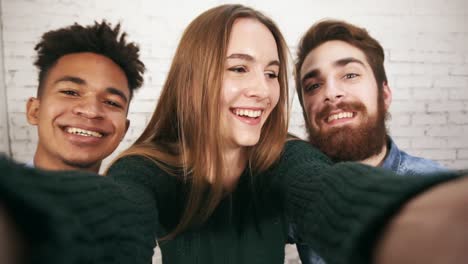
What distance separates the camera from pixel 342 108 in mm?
1278

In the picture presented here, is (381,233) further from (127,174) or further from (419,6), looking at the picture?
(419,6)

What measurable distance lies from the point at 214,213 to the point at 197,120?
0.33 m

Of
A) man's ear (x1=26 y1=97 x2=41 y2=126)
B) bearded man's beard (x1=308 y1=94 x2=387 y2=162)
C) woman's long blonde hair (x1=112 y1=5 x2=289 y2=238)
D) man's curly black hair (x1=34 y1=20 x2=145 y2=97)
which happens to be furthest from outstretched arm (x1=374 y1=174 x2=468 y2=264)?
man's ear (x1=26 y1=97 x2=41 y2=126)

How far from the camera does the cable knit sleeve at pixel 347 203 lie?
0.87ft

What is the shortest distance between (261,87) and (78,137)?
0.89 metres

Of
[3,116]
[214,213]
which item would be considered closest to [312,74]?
[214,213]

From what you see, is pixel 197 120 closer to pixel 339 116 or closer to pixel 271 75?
pixel 271 75

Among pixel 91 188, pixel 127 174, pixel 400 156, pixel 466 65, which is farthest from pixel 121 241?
pixel 466 65

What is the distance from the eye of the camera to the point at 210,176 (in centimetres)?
99

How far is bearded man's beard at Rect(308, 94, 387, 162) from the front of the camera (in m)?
1.27

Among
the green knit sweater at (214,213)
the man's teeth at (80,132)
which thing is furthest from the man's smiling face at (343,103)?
the man's teeth at (80,132)

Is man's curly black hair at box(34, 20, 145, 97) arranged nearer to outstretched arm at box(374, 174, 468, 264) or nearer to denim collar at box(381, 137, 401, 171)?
denim collar at box(381, 137, 401, 171)

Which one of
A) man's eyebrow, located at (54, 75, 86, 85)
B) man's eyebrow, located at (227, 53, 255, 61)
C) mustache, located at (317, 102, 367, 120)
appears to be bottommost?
mustache, located at (317, 102, 367, 120)

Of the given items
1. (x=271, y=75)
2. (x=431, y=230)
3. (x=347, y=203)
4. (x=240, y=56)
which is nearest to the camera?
(x=431, y=230)
